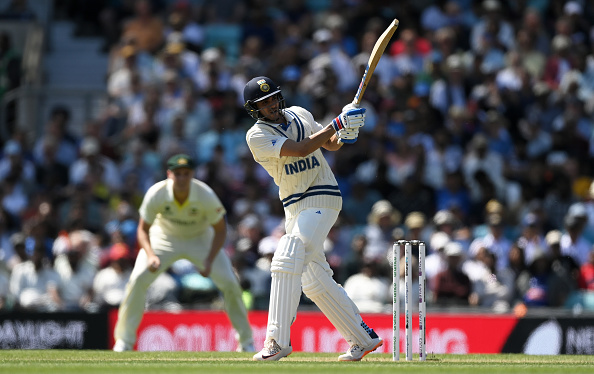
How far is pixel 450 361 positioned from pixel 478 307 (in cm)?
386

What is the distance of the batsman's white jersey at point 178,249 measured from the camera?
10.1 metres

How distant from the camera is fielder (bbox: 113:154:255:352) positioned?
1004cm

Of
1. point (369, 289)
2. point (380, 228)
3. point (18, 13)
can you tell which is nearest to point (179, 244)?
point (369, 289)

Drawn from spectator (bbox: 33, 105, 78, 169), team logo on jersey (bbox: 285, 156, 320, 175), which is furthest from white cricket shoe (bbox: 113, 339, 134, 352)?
spectator (bbox: 33, 105, 78, 169)

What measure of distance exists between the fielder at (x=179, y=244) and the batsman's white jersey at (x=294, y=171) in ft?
7.27

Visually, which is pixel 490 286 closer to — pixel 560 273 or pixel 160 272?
pixel 560 273

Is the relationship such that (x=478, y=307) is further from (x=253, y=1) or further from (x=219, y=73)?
(x=253, y=1)

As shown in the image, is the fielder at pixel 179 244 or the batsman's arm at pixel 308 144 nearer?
the batsman's arm at pixel 308 144

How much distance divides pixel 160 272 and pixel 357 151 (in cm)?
492

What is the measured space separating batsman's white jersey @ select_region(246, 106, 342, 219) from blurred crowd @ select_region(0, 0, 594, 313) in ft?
14.0

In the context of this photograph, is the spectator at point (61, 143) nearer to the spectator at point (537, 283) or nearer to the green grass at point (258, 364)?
the green grass at point (258, 364)

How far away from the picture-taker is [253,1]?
17531 mm

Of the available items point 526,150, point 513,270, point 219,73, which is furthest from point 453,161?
point 219,73

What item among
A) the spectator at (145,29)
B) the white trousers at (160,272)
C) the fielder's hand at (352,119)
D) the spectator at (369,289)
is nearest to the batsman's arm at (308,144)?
the fielder's hand at (352,119)
